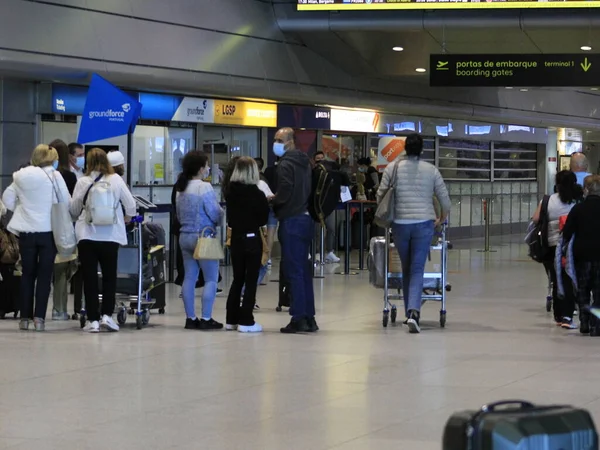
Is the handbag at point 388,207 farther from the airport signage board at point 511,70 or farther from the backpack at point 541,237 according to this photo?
the airport signage board at point 511,70

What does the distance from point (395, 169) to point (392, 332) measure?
148 cm

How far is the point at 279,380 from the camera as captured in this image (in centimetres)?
816

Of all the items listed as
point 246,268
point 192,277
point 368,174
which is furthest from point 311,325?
point 368,174

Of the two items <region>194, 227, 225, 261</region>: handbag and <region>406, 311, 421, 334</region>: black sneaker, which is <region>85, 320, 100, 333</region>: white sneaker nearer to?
<region>194, 227, 225, 261</region>: handbag

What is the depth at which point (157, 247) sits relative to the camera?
1183 cm

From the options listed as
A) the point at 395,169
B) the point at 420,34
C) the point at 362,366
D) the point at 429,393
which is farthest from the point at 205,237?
the point at 420,34

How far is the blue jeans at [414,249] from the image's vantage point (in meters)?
11.0

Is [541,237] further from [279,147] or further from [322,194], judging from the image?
[279,147]

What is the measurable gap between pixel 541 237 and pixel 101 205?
4.36 m

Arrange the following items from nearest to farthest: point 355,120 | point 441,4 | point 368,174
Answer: point 441,4 < point 368,174 < point 355,120

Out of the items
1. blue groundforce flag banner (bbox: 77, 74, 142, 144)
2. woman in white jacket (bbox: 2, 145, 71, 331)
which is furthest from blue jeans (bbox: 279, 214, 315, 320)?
blue groundforce flag banner (bbox: 77, 74, 142, 144)

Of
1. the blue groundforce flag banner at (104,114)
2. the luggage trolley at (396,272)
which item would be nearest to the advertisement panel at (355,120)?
the blue groundforce flag banner at (104,114)

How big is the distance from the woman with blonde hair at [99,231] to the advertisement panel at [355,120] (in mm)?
12980

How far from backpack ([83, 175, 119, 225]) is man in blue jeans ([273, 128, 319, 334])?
143cm
